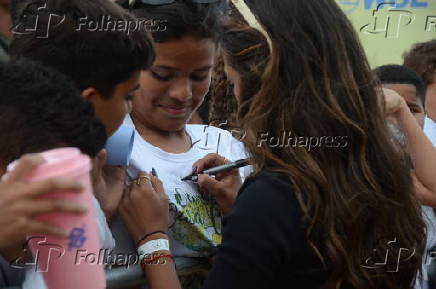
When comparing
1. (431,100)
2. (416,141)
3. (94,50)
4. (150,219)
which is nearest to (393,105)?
(416,141)

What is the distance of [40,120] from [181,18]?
86 centimetres

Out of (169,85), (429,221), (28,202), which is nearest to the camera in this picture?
(28,202)

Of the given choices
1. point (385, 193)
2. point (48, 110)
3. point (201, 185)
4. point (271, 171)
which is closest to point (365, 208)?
point (385, 193)

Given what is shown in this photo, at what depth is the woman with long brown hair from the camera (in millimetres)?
1425

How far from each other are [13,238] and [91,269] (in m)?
0.16

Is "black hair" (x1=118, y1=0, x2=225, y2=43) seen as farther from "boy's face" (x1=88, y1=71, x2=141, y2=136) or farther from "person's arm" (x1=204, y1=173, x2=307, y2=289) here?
"person's arm" (x1=204, y1=173, x2=307, y2=289)

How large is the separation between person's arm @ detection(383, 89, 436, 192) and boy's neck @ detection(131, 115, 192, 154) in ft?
2.29

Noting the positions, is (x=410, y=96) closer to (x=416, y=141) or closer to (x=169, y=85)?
(x=416, y=141)

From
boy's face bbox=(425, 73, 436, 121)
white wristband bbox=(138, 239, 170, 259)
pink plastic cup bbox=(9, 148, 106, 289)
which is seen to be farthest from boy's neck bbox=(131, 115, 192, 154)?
boy's face bbox=(425, 73, 436, 121)

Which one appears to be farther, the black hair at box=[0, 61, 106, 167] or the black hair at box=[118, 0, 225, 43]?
the black hair at box=[118, 0, 225, 43]

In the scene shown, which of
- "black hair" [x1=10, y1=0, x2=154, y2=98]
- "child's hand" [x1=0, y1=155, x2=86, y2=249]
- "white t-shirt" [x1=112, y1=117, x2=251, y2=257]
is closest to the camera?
"child's hand" [x1=0, y1=155, x2=86, y2=249]

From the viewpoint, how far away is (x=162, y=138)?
1.97 metres

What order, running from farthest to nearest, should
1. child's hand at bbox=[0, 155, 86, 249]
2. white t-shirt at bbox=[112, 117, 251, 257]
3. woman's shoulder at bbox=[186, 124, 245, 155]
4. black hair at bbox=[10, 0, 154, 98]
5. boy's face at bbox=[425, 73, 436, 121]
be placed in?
boy's face at bbox=[425, 73, 436, 121] < woman's shoulder at bbox=[186, 124, 245, 155] < white t-shirt at bbox=[112, 117, 251, 257] < black hair at bbox=[10, 0, 154, 98] < child's hand at bbox=[0, 155, 86, 249]

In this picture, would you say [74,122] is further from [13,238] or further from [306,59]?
[306,59]
